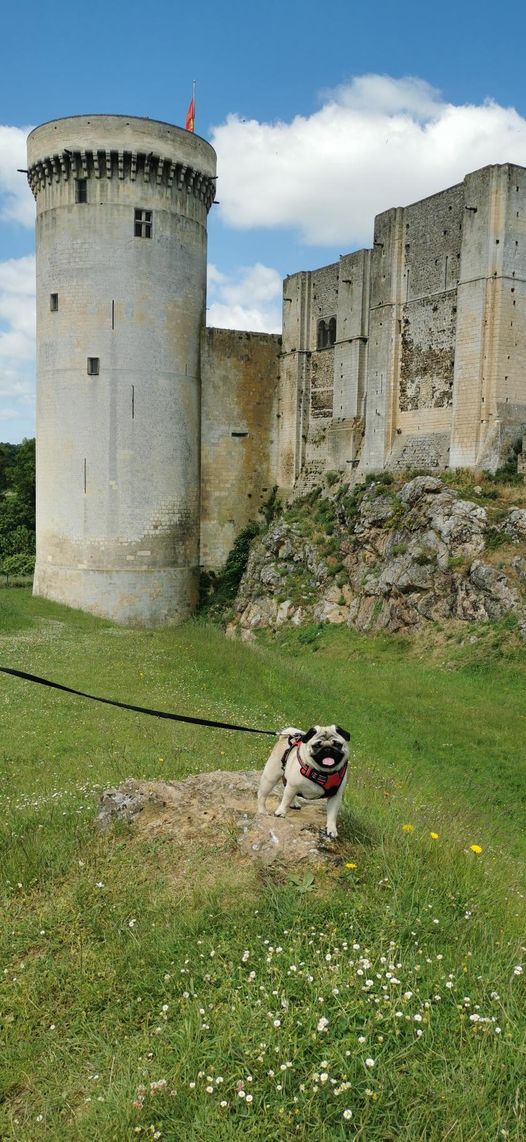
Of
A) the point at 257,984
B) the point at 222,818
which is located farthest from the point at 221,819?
the point at 257,984

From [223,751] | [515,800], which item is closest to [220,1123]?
[223,751]

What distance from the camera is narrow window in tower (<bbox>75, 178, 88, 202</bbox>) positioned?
949 inches

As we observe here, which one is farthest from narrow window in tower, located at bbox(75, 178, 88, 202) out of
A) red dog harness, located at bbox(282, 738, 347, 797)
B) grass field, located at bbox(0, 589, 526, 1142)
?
red dog harness, located at bbox(282, 738, 347, 797)

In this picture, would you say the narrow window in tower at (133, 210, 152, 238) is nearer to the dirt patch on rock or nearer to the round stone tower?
the round stone tower

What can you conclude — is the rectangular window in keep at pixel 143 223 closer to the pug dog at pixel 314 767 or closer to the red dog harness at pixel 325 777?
the pug dog at pixel 314 767

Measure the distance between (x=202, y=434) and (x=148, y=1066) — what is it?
24846mm

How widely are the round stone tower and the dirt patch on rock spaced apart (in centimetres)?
1887

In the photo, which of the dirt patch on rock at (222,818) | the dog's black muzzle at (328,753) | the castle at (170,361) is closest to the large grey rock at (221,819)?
the dirt patch on rock at (222,818)

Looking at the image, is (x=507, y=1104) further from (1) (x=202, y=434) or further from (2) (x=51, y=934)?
(1) (x=202, y=434)

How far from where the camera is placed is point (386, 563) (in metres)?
22.0

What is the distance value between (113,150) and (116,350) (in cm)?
578

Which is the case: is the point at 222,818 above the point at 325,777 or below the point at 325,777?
below

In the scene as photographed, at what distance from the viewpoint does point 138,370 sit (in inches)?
973

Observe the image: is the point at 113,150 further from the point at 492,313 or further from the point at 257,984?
the point at 257,984
